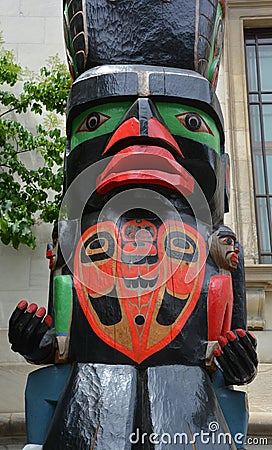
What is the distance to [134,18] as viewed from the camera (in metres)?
2.96

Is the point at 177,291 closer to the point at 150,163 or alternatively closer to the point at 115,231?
the point at 115,231

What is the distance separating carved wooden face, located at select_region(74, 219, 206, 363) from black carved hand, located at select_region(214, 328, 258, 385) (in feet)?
0.60

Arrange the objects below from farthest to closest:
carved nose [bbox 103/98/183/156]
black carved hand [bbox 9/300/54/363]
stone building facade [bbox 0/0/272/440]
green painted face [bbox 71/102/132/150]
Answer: stone building facade [bbox 0/0/272/440] < green painted face [bbox 71/102/132/150] < carved nose [bbox 103/98/183/156] < black carved hand [bbox 9/300/54/363]

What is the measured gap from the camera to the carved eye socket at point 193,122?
275 centimetres

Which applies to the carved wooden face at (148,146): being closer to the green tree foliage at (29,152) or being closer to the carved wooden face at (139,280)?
the carved wooden face at (139,280)

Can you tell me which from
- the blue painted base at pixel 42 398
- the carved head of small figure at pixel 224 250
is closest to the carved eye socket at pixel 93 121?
the carved head of small figure at pixel 224 250

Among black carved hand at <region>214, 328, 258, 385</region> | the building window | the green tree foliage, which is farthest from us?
the building window

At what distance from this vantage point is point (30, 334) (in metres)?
2.51

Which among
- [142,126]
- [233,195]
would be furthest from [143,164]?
[233,195]

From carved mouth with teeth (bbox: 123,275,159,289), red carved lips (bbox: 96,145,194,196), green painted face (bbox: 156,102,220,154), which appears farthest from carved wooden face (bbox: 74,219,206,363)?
green painted face (bbox: 156,102,220,154)

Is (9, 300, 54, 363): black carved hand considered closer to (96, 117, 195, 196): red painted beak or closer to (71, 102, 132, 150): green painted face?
(96, 117, 195, 196): red painted beak

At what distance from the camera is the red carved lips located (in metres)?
2.58

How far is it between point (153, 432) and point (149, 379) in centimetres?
20

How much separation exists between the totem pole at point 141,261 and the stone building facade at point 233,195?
157 centimetres
